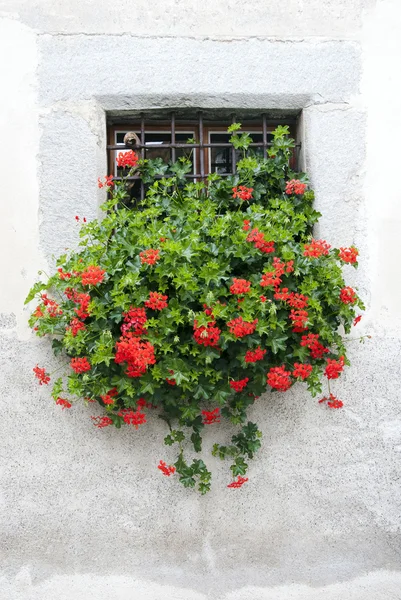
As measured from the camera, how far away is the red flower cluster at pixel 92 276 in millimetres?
2699

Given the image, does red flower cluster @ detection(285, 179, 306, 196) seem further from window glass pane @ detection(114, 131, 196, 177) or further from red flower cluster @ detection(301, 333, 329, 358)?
red flower cluster @ detection(301, 333, 329, 358)

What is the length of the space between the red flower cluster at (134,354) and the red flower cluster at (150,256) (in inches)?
12.7

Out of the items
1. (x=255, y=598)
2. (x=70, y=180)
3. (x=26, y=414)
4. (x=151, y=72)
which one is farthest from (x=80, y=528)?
(x=151, y=72)

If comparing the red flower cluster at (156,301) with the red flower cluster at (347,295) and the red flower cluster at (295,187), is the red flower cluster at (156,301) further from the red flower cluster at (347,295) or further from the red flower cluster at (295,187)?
the red flower cluster at (295,187)

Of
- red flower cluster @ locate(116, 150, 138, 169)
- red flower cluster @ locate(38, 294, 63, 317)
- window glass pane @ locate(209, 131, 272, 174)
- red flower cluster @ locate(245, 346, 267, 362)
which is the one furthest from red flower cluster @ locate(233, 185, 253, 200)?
red flower cluster @ locate(38, 294, 63, 317)

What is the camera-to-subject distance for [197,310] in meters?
2.80

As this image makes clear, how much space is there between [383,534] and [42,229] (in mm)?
2311

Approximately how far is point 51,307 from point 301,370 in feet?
3.93

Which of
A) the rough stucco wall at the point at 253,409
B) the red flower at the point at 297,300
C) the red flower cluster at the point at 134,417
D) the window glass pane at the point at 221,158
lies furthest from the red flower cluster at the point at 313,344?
the window glass pane at the point at 221,158

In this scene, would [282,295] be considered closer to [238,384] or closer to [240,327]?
[240,327]

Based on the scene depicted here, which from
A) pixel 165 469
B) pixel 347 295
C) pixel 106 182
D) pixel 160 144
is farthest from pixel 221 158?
pixel 165 469

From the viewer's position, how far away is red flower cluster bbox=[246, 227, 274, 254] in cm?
276

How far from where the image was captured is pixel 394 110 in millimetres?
3316

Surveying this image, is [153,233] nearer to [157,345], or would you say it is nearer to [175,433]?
[157,345]
